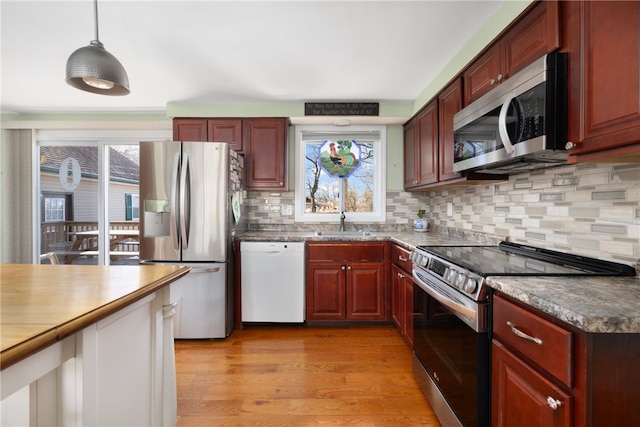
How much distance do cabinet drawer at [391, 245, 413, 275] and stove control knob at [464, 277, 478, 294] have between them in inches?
40.4

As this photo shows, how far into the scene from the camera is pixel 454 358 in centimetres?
141

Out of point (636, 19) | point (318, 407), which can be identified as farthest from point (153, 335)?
point (636, 19)

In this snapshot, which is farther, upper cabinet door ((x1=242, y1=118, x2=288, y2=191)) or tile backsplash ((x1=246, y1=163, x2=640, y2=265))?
upper cabinet door ((x1=242, y1=118, x2=288, y2=191))

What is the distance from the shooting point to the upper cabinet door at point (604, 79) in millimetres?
939

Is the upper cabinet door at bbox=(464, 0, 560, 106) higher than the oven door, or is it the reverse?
the upper cabinet door at bbox=(464, 0, 560, 106)

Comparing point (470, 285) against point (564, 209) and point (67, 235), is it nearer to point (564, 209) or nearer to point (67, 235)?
point (564, 209)

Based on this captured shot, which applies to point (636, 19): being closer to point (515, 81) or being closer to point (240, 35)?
Answer: point (515, 81)

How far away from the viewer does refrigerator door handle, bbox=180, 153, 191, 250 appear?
2615 mm

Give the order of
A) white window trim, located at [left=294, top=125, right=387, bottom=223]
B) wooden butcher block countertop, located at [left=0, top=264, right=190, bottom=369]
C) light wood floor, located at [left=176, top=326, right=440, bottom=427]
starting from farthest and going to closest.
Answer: white window trim, located at [left=294, top=125, right=387, bottom=223] < light wood floor, located at [left=176, top=326, right=440, bottom=427] < wooden butcher block countertop, located at [left=0, top=264, right=190, bottom=369]

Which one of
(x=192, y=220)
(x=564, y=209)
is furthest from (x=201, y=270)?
(x=564, y=209)

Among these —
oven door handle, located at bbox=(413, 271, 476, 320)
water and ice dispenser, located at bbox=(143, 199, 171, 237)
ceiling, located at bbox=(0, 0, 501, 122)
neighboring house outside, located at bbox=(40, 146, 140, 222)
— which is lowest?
oven door handle, located at bbox=(413, 271, 476, 320)

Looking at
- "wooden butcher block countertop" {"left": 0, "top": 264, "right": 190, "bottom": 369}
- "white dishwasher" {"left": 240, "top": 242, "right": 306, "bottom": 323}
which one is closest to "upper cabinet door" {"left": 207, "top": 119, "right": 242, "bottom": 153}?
"white dishwasher" {"left": 240, "top": 242, "right": 306, "bottom": 323}

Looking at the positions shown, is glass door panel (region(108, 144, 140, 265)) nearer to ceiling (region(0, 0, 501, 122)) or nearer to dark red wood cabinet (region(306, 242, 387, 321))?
ceiling (region(0, 0, 501, 122))

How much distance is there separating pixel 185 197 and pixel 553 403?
267 centimetres
